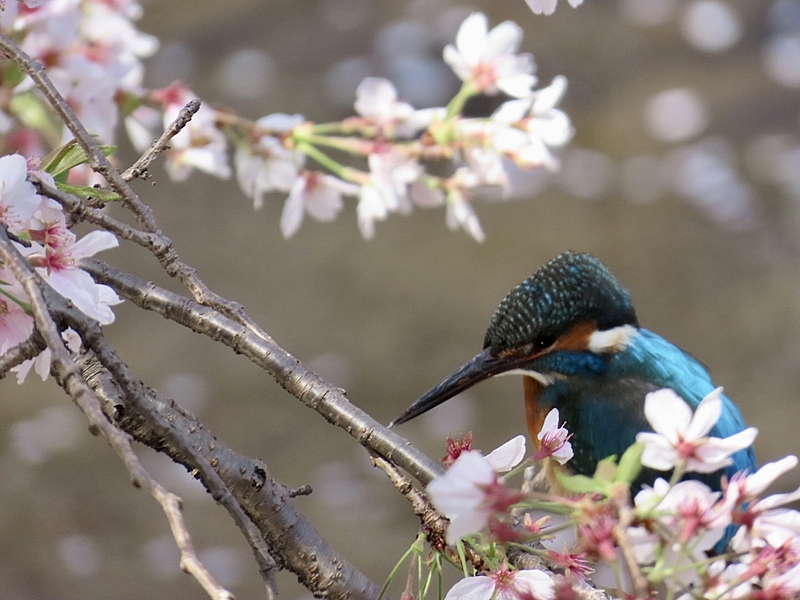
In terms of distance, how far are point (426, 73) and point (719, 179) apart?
53.1 inches

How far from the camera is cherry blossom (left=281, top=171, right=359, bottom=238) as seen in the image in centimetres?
99

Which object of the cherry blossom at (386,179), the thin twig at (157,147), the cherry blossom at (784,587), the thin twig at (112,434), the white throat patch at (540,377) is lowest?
the cherry blossom at (784,587)

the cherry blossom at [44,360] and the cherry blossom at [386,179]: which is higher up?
the cherry blossom at [386,179]

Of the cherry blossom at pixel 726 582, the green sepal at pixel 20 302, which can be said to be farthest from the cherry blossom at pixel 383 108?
the cherry blossom at pixel 726 582

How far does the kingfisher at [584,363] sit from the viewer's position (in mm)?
1037

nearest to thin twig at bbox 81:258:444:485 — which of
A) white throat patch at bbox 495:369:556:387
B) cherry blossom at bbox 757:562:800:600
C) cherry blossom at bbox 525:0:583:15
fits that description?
cherry blossom at bbox 757:562:800:600

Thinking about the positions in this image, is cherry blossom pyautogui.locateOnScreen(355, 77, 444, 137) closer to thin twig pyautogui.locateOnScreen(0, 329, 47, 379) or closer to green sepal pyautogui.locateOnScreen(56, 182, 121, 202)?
green sepal pyautogui.locateOnScreen(56, 182, 121, 202)

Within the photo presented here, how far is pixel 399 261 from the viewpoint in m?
3.22

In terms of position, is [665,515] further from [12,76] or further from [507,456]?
[12,76]

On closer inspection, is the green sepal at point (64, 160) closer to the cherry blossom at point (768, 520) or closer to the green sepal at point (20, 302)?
the green sepal at point (20, 302)

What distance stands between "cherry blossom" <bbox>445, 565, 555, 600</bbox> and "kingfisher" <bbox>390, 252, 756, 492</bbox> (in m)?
0.50

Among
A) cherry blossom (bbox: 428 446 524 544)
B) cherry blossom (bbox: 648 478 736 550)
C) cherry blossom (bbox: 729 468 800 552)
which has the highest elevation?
cherry blossom (bbox: 428 446 524 544)

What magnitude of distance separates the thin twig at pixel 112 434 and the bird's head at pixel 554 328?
1.94ft

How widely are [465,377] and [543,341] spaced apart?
0.37 ft
